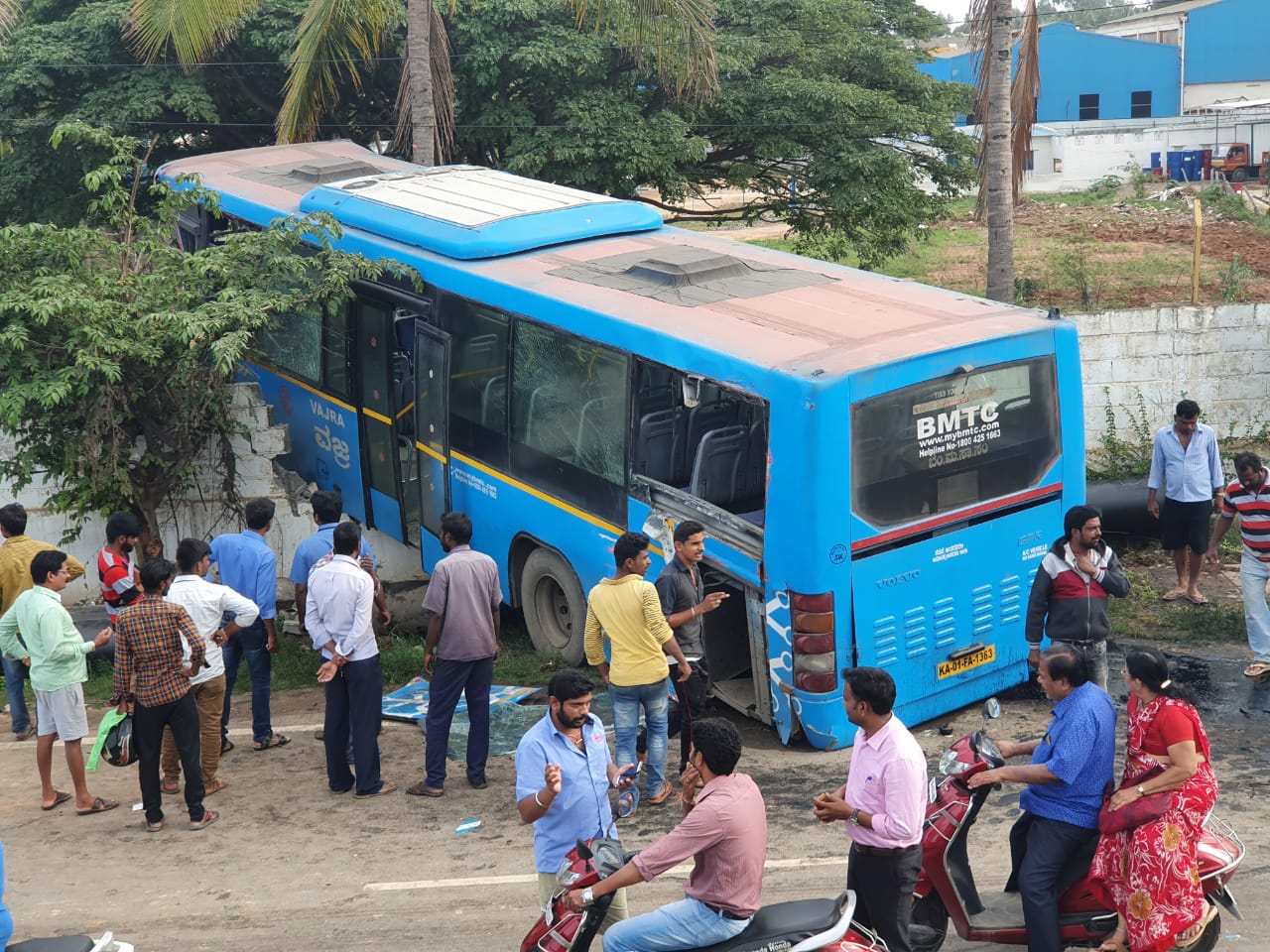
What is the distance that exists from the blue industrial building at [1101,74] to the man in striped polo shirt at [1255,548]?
141 feet

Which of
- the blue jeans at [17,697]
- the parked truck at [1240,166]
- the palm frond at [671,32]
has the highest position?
the palm frond at [671,32]

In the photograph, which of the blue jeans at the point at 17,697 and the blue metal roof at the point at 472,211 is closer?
the blue jeans at the point at 17,697

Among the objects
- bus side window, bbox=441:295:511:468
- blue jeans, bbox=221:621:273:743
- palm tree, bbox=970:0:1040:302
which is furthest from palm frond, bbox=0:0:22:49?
palm tree, bbox=970:0:1040:302

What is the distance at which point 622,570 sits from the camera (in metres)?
7.37

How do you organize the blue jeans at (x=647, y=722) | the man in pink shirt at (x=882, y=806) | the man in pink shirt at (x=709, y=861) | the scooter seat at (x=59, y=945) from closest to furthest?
the man in pink shirt at (x=709, y=861) → the man in pink shirt at (x=882, y=806) → the scooter seat at (x=59, y=945) → the blue jeans at (x=647, y=722)

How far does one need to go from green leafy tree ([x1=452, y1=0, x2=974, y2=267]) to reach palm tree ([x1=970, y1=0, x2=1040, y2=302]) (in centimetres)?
286

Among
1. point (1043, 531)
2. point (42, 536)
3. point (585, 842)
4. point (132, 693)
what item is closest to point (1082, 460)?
point (1043, 531)

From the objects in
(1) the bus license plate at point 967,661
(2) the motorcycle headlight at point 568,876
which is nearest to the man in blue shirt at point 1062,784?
(2) the motorcycle headlight at point 568,876

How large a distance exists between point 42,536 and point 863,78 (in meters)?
11.3

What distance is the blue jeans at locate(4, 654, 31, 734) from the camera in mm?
9336

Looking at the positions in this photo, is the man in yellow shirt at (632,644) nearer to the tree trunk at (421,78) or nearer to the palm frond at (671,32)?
the palm frond at (671,32)

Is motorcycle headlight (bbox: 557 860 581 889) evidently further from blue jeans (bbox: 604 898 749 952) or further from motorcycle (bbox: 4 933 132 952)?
motorcycle (bbox: 4 933 132 952)

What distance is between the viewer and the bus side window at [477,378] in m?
10.0

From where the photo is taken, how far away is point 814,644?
787 centimetres
